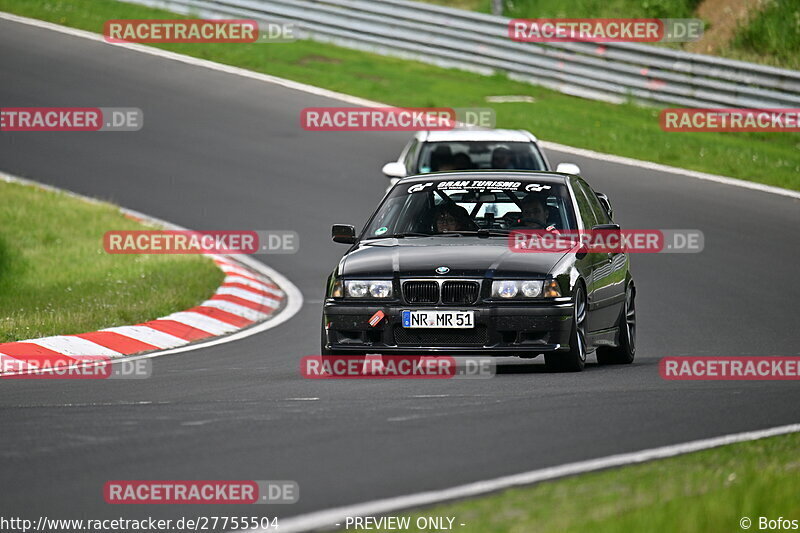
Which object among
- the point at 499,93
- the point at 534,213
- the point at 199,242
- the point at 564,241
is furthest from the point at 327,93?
the point at 564,241

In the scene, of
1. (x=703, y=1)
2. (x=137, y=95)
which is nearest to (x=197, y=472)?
(x=137, y=95)

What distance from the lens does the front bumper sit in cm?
1035

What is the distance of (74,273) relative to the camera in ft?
57.9

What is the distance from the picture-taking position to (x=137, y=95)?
27.3m

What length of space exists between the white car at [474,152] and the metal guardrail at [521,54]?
851cm

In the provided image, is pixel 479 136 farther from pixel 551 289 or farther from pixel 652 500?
pixel 652 500

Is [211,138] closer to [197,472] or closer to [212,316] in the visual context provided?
[212,316]

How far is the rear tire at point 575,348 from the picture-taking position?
10617 millimetres

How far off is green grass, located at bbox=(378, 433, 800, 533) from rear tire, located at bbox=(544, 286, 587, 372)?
3.69 metres

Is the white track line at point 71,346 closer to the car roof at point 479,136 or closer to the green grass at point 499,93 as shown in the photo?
the car roof at point 479,136

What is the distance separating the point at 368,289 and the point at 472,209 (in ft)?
5.41

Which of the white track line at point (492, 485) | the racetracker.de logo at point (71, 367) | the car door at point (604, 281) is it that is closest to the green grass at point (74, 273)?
the racetracker.de logo at point (71, 367)

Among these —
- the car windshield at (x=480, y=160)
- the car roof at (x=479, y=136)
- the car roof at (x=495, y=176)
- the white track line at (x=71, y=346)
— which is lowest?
the white track line at (x=71, y=346)

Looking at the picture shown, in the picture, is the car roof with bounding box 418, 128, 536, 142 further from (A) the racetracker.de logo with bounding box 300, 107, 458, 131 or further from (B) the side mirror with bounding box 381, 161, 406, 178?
(A) the racetracker.de logo with bounding box 300, 107, 458, 131
